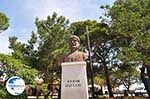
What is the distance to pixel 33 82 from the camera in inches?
574

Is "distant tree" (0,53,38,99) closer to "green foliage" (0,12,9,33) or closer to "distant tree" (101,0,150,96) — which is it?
"green foliage" (0,12,9,33)

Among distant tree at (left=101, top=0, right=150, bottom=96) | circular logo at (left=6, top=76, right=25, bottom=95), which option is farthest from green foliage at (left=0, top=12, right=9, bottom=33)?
circular logo at (left=6, top=76, right=25, bottom=95)

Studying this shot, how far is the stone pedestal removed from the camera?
27.3 feet

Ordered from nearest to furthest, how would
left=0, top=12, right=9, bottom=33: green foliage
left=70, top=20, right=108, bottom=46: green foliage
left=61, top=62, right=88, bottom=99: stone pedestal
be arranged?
left=61, top=62, right=88, bottom=99: stone pedestal
left=0, top=12, right=9, bottom=33: green foliage
left=70, top=20, right=108, bottom=46: green foliage

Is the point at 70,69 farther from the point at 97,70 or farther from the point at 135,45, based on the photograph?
the point at 97,70

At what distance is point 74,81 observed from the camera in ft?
27.7

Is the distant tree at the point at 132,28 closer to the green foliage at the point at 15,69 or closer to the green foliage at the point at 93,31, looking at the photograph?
the green foliage at the point at 93,31

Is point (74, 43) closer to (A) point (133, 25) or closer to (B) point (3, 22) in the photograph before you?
(B) point (3, 22)

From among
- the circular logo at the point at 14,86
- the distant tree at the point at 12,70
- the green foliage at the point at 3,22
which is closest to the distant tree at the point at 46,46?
the green foliage at the point at 3,22

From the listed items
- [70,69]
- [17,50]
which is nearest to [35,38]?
[17,50]

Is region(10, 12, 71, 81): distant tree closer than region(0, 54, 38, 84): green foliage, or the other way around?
region(0, 54, 38, 84): green foliage

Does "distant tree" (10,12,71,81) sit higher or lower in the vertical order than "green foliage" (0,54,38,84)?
higher

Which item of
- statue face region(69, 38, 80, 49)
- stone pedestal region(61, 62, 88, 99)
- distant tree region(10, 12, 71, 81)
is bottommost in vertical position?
stone pedestal region(61, 62, 88, 99)

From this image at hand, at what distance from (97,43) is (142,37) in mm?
6952
